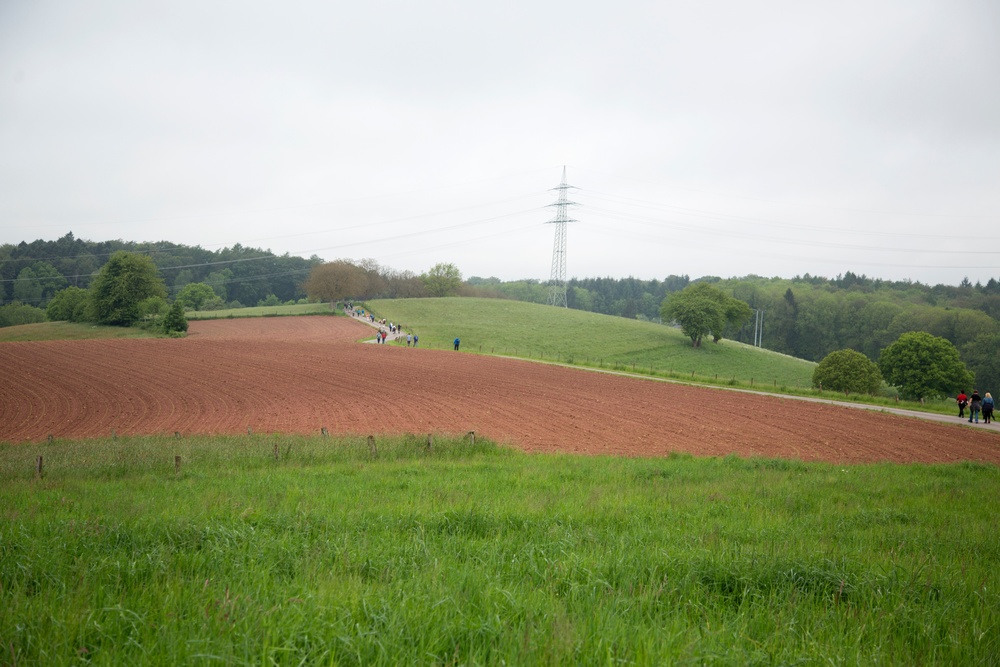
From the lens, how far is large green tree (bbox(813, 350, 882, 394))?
58750 mm

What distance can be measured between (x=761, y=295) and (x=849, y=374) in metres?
98.2

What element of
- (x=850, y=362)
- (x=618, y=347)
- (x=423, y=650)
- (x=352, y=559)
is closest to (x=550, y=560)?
(x=352, y=559)

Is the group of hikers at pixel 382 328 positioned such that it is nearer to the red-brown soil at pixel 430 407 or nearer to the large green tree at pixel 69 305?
the red-brown soil at pixel 430 407

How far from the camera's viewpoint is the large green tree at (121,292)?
75.7 metres

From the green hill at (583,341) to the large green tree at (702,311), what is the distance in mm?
3061

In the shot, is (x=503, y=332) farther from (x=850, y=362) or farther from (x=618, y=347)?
(x=850, y=362)

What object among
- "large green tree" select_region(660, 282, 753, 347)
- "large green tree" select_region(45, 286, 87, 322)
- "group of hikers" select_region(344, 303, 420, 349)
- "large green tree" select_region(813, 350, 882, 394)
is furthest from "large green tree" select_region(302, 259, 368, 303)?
"large green tree" select_region(813, 350, 882, 394)

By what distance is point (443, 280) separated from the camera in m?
154

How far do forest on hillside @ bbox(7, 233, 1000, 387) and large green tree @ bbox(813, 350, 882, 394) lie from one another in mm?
43568

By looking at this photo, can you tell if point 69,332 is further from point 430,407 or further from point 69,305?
point 430,407

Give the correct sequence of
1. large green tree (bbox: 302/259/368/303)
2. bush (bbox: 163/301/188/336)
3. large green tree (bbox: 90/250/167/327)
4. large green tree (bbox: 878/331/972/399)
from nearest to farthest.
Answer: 1. large green tree (bbox: 878/331/972/399)
2. bush (bbox: 163/301/188/336)
3. large green tree (bbox: 90/250/167/327)
4. large green tree (bbox: 302/259/368/303)

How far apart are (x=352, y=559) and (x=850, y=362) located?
68309 millimetres

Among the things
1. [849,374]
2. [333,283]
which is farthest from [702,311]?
[333,283]

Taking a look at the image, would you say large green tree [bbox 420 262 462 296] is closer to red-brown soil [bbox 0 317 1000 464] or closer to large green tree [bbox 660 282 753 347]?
large green tree [bbox 660 282 753 347]
